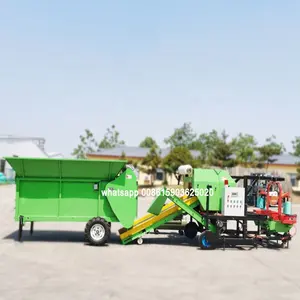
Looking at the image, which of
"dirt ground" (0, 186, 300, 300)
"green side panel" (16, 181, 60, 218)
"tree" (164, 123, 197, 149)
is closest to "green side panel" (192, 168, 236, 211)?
"dirt ground" (0, 186, 300, 300)

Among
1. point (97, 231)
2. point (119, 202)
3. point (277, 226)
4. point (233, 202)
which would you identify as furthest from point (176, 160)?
point (97, 231)

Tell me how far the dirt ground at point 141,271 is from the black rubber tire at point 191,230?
348mm

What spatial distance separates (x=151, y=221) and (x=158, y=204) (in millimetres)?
546

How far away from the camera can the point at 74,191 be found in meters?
13.0

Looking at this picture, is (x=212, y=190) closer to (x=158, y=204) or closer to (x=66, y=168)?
(x=158, y=204)

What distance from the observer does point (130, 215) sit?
12.7 meters

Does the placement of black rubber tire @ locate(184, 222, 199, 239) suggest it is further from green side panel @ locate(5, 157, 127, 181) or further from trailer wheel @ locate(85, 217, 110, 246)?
green side panel @ locate(5, 157, 127, 181)

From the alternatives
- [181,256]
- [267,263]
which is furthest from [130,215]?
[267,263]

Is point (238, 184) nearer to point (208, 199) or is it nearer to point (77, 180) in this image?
point (208, 199)

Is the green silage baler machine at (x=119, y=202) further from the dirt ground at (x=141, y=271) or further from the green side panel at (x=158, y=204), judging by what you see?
the dirt ground at (x=141, y=271)

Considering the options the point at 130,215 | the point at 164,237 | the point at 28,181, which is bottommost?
the point at 164,237

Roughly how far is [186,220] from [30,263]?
5964 millimetres

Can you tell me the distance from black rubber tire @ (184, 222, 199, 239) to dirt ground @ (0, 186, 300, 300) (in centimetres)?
35

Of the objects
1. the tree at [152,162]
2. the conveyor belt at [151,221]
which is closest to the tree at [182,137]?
the tree at [152,162]
